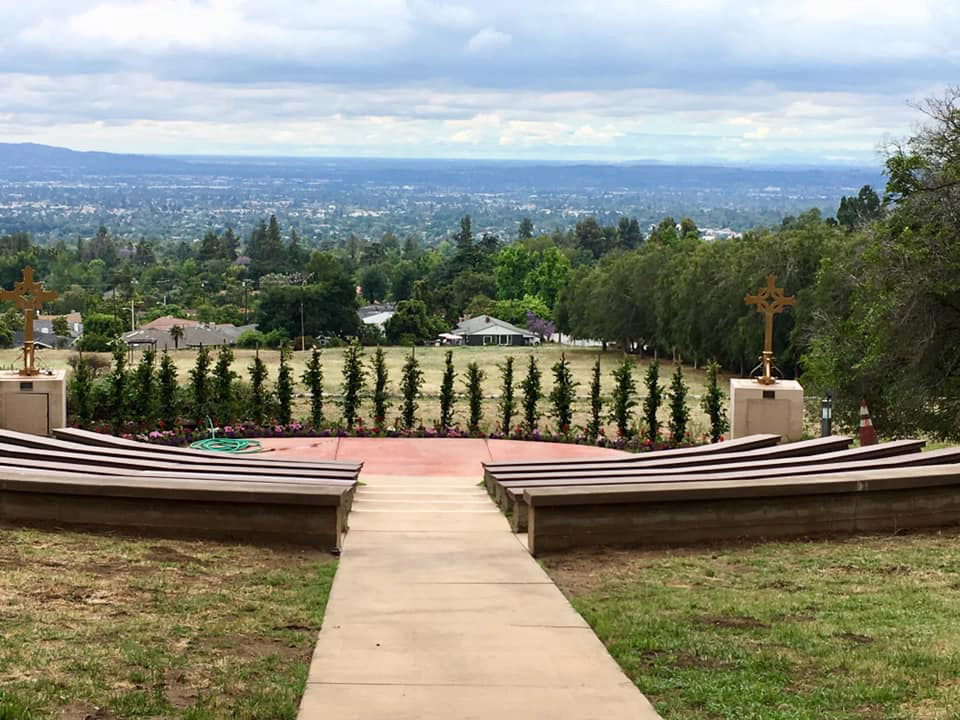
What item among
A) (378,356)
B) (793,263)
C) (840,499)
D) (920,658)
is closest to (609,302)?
(793,263)

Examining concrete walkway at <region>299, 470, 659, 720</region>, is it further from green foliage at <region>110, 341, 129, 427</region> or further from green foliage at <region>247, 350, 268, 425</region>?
green foliage at <region>110, 341, 129, 427</region>

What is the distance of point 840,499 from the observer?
1068 centimetres

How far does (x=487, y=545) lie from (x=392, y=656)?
3720 mm

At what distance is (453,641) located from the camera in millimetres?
7379

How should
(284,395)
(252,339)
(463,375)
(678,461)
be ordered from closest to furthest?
(678,461) → (284,395) → (463,375) → (252,339)

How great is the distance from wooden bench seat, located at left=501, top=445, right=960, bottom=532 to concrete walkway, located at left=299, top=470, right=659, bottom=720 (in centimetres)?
44

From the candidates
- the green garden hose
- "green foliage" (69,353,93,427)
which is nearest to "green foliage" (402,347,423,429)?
the green garden hose

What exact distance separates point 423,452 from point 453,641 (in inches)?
429

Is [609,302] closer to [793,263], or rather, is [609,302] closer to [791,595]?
[793,263]

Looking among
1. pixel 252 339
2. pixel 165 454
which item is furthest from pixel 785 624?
pixel 252 339

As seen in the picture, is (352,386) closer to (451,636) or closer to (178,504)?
(178,504)

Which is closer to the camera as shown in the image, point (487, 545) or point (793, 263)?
point (487, 545)

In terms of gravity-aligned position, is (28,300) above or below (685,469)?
above

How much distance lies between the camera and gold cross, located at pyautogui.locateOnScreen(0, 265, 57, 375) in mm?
16547
